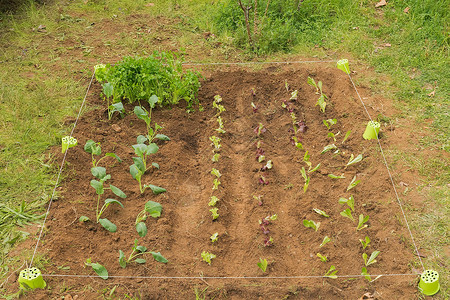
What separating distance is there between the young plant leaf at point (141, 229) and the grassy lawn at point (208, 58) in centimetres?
94

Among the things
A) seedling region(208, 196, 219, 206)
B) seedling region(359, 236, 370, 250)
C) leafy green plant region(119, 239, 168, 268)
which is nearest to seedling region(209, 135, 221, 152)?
seedling region(208, 196, 219, 206)

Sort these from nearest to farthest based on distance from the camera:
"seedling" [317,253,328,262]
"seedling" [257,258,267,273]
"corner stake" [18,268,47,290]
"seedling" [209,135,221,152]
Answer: "corner stake" [18,268,47,290] → "seedling" [257,258,267,273] → "seedling" [317,253,328,262] → "seedling" [209,135,221,152]

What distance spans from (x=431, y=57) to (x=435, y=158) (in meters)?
1.85

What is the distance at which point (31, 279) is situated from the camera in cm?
315

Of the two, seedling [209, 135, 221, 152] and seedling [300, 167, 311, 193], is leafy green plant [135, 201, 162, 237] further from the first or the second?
seedling [300, 167, 311, 193]

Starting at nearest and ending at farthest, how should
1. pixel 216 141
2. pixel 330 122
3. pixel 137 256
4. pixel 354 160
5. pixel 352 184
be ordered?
1. pixel 137 256
2. pixel 352 184
3. pixel 354 160
4. pixel 216 141
5. pixel 330 122

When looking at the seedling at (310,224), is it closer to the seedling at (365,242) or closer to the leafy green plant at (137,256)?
the seedling at (365,242)

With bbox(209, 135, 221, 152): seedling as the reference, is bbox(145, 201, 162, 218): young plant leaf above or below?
above

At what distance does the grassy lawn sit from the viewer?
397cm

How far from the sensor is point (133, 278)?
330 centimetres

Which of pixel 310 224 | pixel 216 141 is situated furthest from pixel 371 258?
pixel 216 141

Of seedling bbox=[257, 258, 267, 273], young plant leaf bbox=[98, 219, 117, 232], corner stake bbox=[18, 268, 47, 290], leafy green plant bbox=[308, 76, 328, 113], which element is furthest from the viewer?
leafy green plant bbox=[308, 76, 328, 113]

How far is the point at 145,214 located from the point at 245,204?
0.88 m

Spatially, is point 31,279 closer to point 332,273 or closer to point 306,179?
point 332,273
